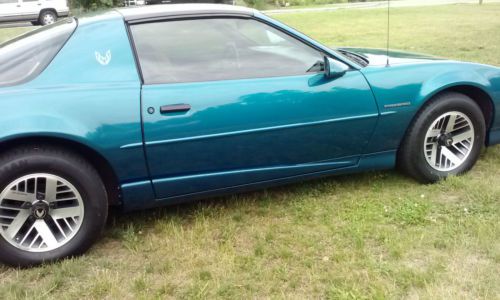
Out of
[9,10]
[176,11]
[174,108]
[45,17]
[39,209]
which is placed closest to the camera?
[39,209]

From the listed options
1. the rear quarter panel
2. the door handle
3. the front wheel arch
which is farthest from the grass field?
the door handle

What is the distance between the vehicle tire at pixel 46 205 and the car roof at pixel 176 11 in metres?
0.99

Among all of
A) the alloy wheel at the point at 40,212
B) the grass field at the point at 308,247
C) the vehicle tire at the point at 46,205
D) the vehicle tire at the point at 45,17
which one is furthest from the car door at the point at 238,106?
the vehicle tire at the point at 45,17

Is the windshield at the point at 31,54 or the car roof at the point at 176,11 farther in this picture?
the car roof at the point at 176,11

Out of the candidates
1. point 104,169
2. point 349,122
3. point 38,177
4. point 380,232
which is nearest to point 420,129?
point 349,122

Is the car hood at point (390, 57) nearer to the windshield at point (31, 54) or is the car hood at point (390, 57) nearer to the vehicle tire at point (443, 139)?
the vehicle tire at point (443, 139)

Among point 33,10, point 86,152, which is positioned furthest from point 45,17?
point 86,152

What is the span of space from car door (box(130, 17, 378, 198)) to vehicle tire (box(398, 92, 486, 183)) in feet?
1.41

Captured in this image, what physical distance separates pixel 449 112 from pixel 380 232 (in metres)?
1.20

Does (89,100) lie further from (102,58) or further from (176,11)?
(176,11)

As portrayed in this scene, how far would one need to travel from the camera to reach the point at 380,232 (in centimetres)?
306

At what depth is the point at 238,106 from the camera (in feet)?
9.93

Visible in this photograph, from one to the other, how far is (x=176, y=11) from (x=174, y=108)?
2.37 feet

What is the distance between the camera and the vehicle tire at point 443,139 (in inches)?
141
